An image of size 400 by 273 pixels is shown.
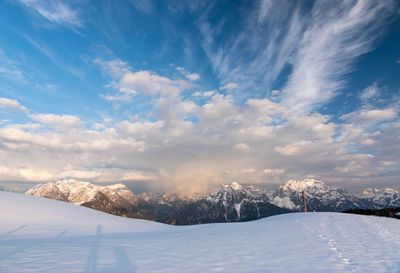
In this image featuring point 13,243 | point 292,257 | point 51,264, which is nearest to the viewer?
point 51,264

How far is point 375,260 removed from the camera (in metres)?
9.93

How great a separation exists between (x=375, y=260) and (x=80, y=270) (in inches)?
520

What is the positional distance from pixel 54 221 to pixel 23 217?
9.17 feet

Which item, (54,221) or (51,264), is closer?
(51,264)

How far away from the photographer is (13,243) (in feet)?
44.3

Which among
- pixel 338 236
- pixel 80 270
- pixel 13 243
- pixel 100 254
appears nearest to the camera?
pixel 80 270

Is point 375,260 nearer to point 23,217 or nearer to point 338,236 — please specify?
point 338,236

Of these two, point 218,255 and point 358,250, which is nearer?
point 218,255

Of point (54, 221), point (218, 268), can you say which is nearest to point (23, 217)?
→ point (54, 221)

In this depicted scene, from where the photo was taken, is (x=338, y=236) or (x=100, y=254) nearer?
(x=100, y=254)

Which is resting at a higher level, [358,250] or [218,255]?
[358,250]

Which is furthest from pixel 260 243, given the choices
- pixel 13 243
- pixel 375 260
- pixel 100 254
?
pixel 13 243

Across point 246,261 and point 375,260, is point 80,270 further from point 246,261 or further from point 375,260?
point 375,260

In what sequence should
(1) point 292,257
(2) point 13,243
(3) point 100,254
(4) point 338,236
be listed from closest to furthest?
(1) point 292,257 → (3) point 100,254 → (2) point 13,243 → (4) point 338,236
